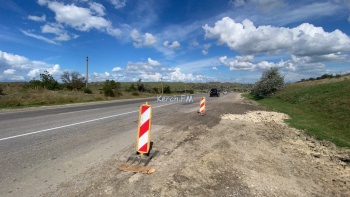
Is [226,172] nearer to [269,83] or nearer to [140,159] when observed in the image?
[140,159]

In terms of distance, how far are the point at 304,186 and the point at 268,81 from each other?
38.8 m

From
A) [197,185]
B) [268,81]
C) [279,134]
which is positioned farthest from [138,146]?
[268,81]

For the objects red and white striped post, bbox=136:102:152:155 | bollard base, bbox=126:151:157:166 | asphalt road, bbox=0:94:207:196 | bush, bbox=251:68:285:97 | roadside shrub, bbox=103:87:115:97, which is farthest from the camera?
roadside shrub, bbox=103:87:115:97

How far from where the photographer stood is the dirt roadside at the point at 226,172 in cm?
445

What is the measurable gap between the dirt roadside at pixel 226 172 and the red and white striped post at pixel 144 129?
43 centimetres

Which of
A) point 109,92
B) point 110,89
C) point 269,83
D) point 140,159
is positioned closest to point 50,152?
point 140,159

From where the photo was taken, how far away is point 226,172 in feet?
17.4

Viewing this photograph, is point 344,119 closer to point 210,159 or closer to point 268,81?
point 210,159

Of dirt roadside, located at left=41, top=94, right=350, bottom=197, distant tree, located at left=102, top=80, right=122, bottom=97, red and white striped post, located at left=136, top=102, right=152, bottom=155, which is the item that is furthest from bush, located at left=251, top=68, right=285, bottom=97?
red and white striped post, located at left=136, top=102, right=152, bottom=155

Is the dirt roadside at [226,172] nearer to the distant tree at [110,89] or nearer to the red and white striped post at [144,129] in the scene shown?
the red and white striped post at [144,129]

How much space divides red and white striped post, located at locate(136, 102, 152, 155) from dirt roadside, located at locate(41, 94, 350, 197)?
1.40ft

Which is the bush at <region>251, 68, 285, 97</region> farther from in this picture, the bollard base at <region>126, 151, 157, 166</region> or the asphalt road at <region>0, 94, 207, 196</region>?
the bollard base at <region>126, 151, 157, 166</region>

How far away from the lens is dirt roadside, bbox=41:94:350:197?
4.45 m

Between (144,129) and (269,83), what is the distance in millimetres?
38337
